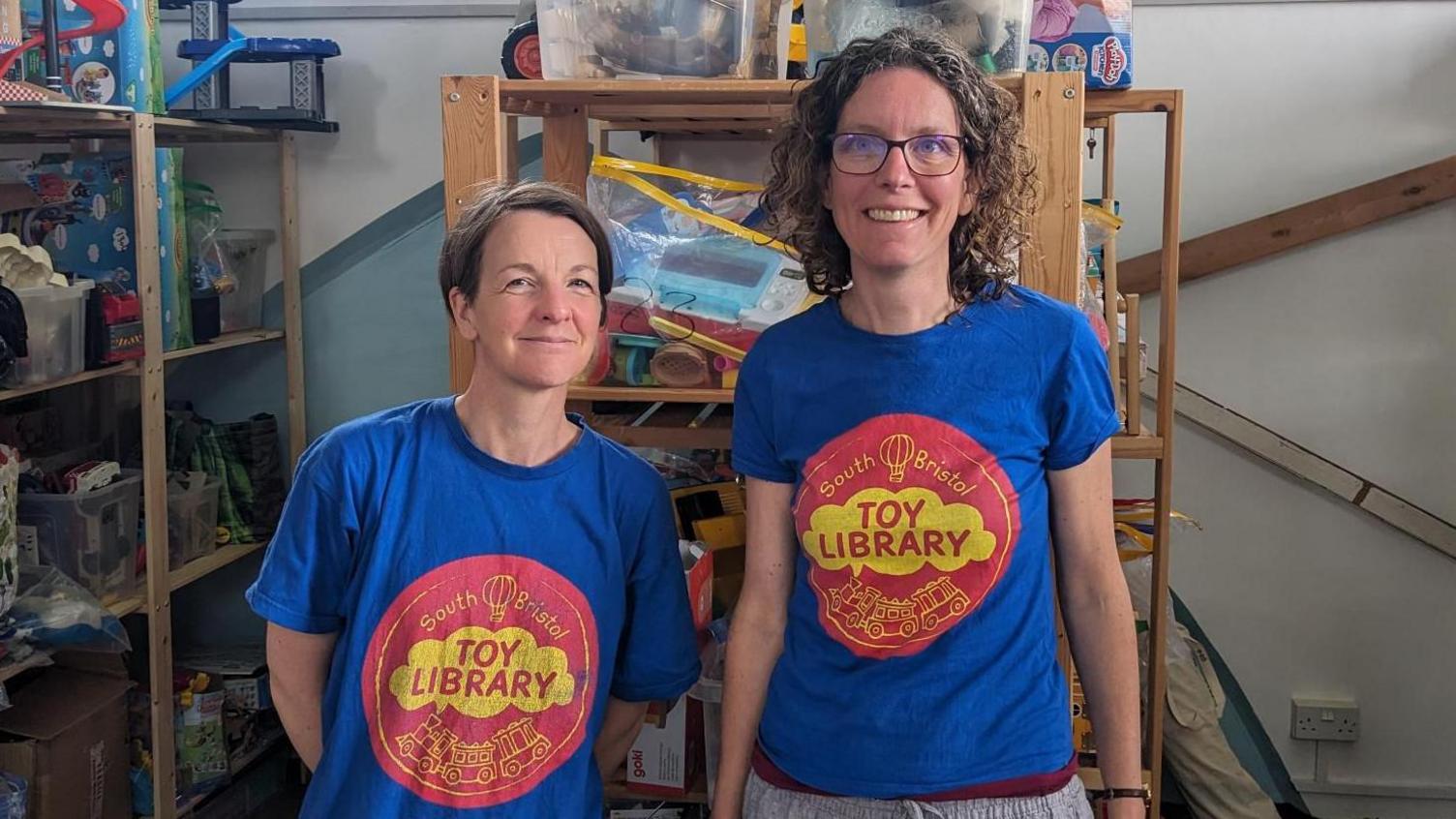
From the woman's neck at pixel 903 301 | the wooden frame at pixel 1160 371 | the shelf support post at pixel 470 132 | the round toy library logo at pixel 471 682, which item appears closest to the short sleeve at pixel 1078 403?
the woman's neck at pixel 903 301

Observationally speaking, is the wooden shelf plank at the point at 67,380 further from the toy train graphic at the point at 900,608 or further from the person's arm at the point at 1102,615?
the person's arm at the point at 1102,615

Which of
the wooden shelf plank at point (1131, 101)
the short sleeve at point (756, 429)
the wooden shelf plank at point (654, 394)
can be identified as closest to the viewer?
the short sleeve at point (756, 429)

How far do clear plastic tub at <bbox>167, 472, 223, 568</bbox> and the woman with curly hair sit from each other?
173 cm

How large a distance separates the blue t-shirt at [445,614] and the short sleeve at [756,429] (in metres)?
0.16

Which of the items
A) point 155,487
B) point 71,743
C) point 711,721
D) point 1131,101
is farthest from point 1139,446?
point 71,743

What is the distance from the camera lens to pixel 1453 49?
2588mm

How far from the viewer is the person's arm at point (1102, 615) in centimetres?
127

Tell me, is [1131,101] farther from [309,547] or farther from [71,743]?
[71,743]

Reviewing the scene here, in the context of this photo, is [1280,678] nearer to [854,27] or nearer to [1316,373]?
[1316,373]

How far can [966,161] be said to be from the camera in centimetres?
126

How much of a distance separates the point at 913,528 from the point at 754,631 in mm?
221

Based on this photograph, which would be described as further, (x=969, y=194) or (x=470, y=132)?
(x=470, y=132)

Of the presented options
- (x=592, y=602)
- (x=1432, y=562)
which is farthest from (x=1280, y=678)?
(x=592, y=602)

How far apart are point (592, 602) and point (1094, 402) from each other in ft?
1.72
